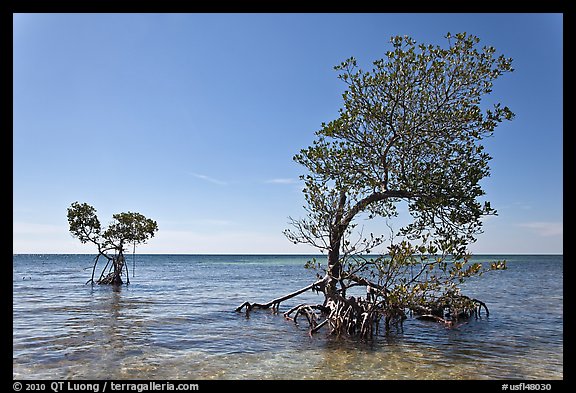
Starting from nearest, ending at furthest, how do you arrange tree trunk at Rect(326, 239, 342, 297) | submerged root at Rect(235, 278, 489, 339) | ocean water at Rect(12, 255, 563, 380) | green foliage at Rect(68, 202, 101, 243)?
ocean water at Rect(12, 255, 563, 380) → submerged root at Rect(235, 278, 489, 339) → tree trunk at Rect(326, 239, 342, 297) → green foliage at Rect(68, 202, 101, 243)

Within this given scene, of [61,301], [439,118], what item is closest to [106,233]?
[61,301]

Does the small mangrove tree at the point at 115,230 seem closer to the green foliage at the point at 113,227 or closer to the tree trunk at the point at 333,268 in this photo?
the green foliage at the point at 113,227

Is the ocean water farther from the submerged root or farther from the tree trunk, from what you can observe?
the tree trunk

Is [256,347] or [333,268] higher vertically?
[333,268]

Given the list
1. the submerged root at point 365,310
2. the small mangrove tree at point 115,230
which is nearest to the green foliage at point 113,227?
the small mangrove tree at point 115,230

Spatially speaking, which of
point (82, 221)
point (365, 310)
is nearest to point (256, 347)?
point (365, 310)

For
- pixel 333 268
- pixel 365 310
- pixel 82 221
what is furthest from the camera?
pixel 82 221

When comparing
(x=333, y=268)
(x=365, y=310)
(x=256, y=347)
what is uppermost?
Result: (x=333, y=268)

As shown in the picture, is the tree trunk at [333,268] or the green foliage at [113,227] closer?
the tree trunk at [333,268]

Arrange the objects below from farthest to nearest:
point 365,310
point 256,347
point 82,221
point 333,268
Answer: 1. point 82,221
2. point 333,268
3. point 365,310
4. point 256,347

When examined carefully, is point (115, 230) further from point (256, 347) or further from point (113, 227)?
point (256, 347)

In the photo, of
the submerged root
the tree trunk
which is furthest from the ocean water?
the tree trunk
